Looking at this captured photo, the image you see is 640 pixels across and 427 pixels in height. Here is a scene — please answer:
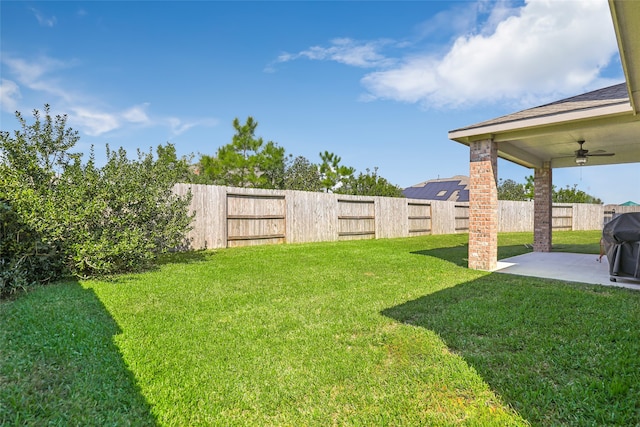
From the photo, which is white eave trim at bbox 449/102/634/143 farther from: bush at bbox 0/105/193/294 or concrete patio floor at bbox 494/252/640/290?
bush at bbox 0/105/193/294

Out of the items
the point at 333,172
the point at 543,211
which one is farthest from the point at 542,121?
the point at 333,172

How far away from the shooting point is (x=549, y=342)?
3.00m

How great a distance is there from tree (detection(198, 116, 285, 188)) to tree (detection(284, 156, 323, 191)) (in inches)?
38.4

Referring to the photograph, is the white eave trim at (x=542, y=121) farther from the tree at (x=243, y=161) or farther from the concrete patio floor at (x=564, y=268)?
the tree at (x=243, y=161)

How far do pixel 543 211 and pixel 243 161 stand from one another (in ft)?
41.6

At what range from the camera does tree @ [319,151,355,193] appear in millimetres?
19719

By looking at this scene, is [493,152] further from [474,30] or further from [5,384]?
[5,384]

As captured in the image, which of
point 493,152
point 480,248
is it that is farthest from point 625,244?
point 493,152

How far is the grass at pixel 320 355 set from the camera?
80.9 inches

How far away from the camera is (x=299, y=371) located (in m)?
2.54

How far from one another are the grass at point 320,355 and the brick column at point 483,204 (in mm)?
1500

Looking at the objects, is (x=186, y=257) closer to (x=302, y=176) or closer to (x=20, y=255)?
(x=20, y=255)

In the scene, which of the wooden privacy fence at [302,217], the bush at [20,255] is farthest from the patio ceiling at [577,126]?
the bush at [20,255]

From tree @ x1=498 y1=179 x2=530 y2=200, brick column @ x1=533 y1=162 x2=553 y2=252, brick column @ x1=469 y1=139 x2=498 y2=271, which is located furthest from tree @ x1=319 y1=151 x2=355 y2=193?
tree @ x1=498 y1=179 x2=530 y2=200
